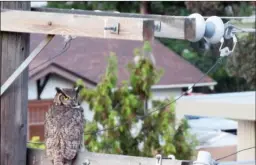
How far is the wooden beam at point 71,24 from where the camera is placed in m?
3.81

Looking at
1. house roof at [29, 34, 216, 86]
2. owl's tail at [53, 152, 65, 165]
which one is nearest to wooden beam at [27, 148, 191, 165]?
owl's tail at [53, 152, 65, 165]

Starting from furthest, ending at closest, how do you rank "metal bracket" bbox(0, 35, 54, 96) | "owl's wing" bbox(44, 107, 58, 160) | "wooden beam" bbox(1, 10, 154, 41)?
"owl's wing" bbox(44, 107, 58, 160) < "metal bracket" bbox(0, 35, 54, 96) < "wooden beam" bbox(1, 10, 154, 41)

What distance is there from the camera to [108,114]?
10320 mm

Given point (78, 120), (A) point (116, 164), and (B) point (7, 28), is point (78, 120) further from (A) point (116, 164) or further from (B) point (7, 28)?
(B) point (7, 28)

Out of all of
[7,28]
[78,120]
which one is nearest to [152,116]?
[78,120]

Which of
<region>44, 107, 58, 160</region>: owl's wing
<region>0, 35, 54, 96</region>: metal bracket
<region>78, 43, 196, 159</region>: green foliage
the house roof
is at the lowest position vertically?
<region>44, 107, 58, 160</region>: owl's wing

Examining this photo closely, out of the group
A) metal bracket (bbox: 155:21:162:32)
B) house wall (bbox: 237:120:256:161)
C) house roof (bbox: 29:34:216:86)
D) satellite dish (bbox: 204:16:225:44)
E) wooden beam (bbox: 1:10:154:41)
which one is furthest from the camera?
house roof (bbox: 29:34:216:86)

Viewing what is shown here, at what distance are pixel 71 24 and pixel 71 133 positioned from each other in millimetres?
1621

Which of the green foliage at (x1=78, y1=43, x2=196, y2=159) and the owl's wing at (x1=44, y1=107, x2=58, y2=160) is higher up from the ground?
the green foliage at (x1=78, y1=43, x2=196, y2=159)

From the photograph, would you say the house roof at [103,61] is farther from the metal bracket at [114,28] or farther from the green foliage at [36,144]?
the metal bracket at [114,28]

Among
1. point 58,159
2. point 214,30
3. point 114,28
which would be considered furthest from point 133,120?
point 114,28

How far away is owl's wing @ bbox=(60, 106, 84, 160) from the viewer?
199 inches

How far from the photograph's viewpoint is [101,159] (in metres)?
4.71

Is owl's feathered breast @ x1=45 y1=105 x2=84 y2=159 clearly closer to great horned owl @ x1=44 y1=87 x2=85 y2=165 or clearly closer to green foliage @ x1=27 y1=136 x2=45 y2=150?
great horned owl @ x1=44 y1=87 x2=85 y2=165
